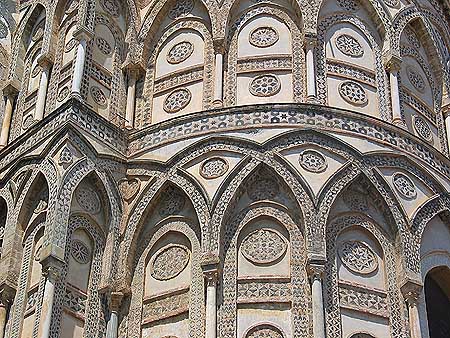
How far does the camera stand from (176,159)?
1495 centimetres

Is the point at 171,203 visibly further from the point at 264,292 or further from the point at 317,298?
the point at 317,298

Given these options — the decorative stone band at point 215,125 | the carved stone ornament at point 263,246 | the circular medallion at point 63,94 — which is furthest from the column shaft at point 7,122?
the carved stone ornament at point 263,246

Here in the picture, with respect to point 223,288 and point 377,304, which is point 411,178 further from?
point 223,288

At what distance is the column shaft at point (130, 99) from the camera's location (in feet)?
51.7

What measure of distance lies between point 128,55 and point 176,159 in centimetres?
224

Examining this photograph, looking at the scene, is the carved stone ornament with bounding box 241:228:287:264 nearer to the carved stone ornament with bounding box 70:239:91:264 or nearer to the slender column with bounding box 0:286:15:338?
the carved stone ornament with bounding box 70:239:91:264

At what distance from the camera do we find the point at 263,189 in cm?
1458

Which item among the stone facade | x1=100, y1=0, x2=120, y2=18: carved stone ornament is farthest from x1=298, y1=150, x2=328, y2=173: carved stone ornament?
x1=100, y1=0, x2=120, y2=18: carved stone ornament

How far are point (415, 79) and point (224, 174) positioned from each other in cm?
397

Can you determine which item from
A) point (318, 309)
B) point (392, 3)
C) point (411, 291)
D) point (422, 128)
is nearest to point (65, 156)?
point (318, 309)

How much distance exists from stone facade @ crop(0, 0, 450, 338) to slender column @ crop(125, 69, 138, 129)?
0.03m

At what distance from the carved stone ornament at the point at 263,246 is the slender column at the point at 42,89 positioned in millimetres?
3702

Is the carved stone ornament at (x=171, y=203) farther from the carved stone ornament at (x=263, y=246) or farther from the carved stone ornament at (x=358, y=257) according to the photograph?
the carved stone ornament at (x=358, y=257)

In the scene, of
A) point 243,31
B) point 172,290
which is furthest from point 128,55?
point 172,290
